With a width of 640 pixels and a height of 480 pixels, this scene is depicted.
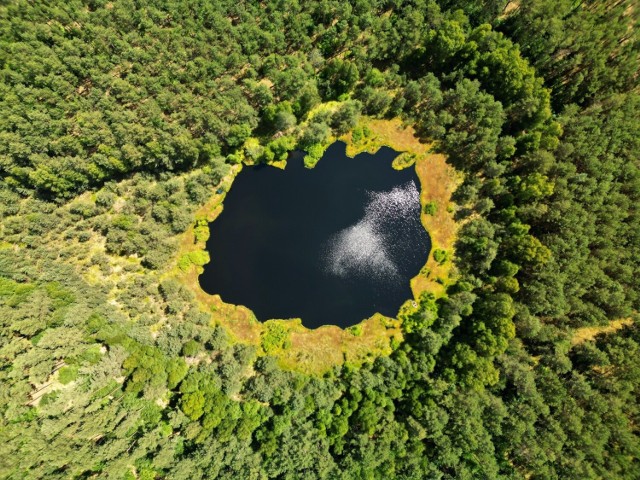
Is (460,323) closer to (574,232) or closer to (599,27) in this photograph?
(574,232)

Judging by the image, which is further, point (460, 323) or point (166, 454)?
point (460, 323)

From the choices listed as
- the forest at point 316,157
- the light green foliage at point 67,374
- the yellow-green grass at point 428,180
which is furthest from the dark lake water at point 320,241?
the light green foliage at point 67,374

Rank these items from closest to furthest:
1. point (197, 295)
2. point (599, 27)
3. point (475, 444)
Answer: point (475, 444)
point (599, 27)
point (197, 295)

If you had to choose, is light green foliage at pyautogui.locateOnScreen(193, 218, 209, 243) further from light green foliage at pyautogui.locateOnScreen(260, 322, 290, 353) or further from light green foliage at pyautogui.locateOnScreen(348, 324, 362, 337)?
light green foliage at pyautogui.locateOnScreen(348, 324, 362, 337)

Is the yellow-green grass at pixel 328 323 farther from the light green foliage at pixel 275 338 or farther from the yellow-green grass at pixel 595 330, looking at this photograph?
the yellow-green grass at pixel 595 330

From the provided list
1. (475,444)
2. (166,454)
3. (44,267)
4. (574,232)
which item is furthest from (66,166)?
(574,232)

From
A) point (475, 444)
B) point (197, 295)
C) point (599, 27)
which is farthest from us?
point (197, 295)
